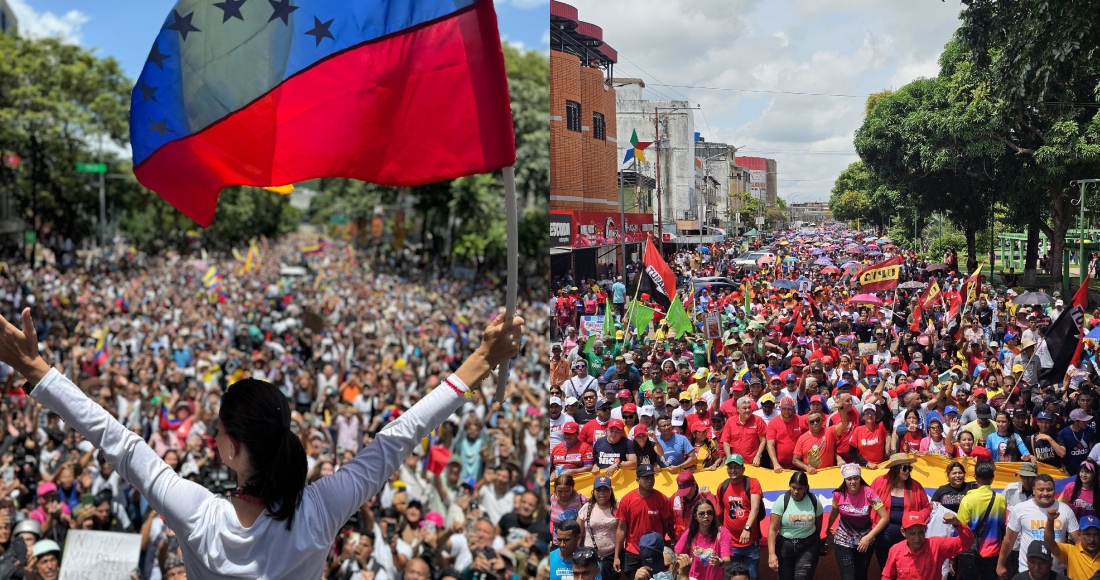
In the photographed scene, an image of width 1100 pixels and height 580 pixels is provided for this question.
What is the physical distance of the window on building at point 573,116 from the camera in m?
5.06

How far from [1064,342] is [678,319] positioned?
1.89 metres

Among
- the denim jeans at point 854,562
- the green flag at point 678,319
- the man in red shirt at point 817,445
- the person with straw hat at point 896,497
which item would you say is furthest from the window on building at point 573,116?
the denim jeans at point 854,562

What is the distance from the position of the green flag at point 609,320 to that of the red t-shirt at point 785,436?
94cm

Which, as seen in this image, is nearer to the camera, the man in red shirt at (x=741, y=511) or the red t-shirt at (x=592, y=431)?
the man in red shirt at (x=741, y=511)

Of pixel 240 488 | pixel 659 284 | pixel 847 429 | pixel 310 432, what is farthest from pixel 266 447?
pixel 310 432

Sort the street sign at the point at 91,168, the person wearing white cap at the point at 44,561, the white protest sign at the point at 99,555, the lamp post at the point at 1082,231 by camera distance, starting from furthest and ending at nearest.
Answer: the street sign at the point at 91,168
the white protest sign at the point at 99,555
the person wearing white cap at the point at 44,561
the lamp post at the point at 1082,231

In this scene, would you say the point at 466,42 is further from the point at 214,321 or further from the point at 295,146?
the point at 214,321

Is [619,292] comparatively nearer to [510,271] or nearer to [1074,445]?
[1074,445]

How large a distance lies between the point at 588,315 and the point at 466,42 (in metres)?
2.31

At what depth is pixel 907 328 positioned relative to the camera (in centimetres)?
539

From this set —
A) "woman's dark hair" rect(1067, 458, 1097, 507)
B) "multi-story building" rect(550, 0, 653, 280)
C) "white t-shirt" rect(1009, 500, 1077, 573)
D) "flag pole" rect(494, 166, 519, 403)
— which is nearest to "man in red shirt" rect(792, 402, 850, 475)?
"white t-shirt" rect(1009, 500, 1077, 573)

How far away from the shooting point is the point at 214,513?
2.07 m

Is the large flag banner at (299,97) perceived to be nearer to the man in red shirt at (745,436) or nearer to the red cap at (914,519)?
the man in red shirt at (745,436)

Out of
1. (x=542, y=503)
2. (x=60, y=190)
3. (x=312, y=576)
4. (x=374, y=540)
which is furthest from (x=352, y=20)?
(x=60, y=190)
